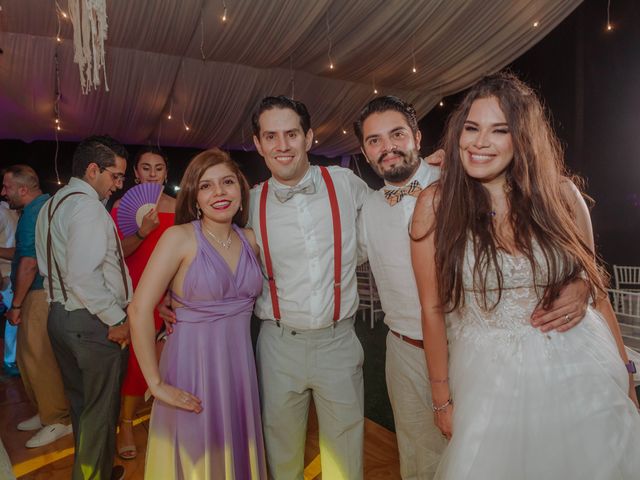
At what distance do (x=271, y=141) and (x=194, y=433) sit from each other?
1158mm

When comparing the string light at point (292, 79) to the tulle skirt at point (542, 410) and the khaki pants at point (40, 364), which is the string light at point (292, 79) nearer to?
the khaki pants at point (40, 364)

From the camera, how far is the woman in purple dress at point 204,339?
1524 mm

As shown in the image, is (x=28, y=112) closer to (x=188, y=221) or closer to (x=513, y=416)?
(x=188, y=221)

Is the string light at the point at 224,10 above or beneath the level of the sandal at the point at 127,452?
above

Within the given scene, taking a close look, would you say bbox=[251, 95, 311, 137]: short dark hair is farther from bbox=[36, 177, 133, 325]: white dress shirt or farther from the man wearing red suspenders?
bbox=[36, 177, 133, 325]: white dress shirt

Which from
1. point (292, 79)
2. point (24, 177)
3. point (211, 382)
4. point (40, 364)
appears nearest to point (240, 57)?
point (292, 79)

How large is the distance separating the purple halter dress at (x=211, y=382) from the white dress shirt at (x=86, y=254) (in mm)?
616

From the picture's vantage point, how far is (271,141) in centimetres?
182

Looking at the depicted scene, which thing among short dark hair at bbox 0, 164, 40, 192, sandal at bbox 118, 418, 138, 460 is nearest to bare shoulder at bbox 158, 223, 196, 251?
sandal at bbox 118, 418, 138, 460

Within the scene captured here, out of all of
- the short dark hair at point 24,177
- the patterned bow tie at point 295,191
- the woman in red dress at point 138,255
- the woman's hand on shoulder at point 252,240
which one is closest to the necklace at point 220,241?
the woman's hand on shoulder at point 252,240

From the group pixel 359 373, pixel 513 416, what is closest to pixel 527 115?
pixel 513 416

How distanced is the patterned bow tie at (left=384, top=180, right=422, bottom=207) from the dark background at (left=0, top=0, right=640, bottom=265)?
471cm

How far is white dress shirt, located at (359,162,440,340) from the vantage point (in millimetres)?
1661

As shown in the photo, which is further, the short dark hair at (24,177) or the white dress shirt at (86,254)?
the short dark hair at (24,177)
